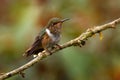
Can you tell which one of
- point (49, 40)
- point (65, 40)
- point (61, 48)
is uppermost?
point (65, 40)

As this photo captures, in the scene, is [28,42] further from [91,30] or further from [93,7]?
[91,30]

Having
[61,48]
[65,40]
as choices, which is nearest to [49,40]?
[61,48]

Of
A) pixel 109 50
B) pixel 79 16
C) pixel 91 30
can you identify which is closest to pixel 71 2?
pixel 79 16

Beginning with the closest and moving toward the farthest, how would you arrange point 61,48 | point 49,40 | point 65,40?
point 61,48
point 49,40
point 65,40

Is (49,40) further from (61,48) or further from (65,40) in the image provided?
(65,40)

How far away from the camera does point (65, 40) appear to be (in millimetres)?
7062

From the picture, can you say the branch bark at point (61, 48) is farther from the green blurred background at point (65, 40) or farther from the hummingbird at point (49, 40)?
the green blurred background at point (65, 40)

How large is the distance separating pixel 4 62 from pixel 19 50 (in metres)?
0.27

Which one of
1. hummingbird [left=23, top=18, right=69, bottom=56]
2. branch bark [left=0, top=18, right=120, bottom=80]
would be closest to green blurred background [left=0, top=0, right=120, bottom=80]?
hummingbird [left=23, top=18, right=69, bottom=56]

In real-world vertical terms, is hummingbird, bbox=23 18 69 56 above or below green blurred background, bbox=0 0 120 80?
below

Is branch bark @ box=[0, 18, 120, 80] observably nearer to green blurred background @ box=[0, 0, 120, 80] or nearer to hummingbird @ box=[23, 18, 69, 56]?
hummingbird @ box=[23, 18, 69, 56]

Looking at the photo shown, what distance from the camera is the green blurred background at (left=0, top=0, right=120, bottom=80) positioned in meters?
7.23

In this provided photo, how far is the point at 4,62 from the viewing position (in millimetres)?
A: 7465

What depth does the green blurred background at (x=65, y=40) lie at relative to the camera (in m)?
7.23
